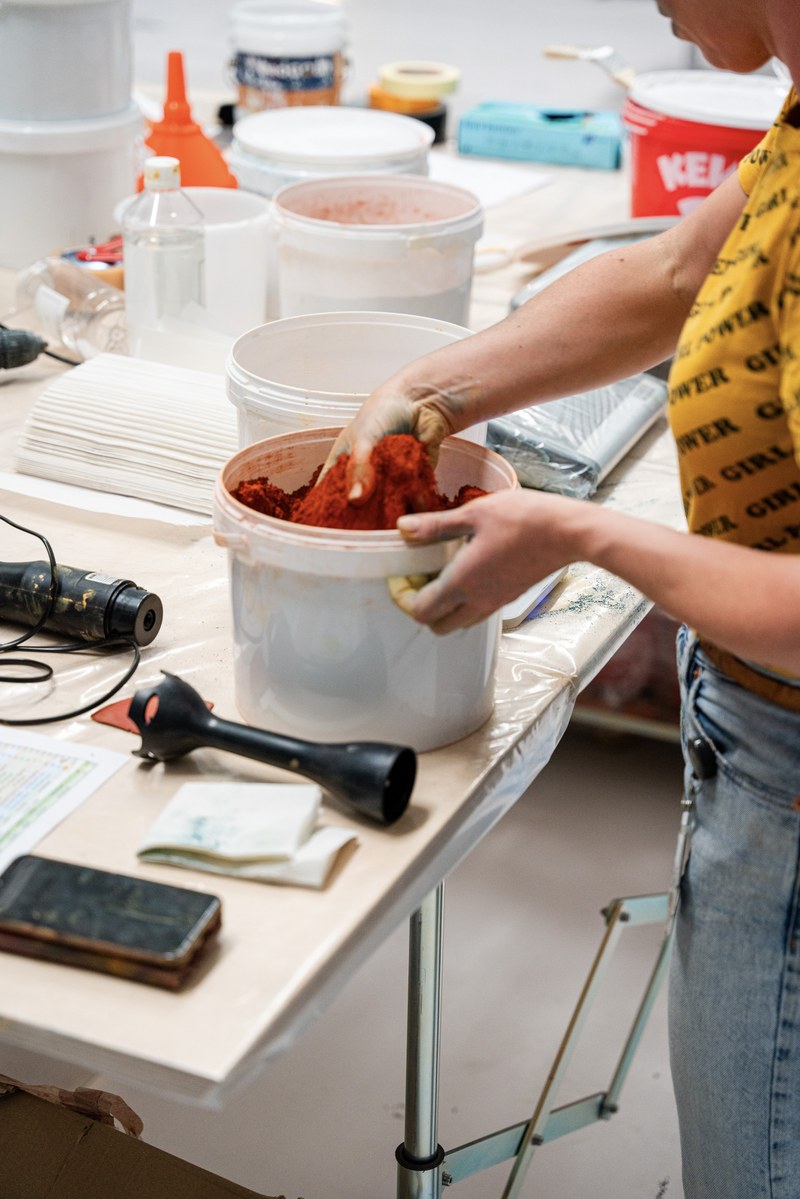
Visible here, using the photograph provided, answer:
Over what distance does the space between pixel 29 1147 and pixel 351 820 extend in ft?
1.84

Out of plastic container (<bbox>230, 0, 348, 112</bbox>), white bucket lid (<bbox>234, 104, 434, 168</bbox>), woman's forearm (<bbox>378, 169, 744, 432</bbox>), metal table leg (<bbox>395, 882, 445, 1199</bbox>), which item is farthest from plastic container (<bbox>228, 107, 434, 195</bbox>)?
metal table leg (<bbox>395, 882, 445, 1199</bbox>)

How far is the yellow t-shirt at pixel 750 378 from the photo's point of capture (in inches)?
31.7

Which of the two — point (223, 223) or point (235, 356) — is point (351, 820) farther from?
point (223, 223)

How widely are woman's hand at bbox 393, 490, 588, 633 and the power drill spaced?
0.33 meters

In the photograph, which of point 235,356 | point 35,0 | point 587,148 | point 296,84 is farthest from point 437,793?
point 587,148

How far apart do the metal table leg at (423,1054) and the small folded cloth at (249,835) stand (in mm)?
286

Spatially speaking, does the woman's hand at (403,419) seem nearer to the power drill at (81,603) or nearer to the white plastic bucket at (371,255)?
the power drill at (81,603)

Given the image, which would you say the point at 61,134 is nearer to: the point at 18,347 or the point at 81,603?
the point at 18,347

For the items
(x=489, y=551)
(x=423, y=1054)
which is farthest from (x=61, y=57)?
(x=423, y=1054)

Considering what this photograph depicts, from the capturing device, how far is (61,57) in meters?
1.97

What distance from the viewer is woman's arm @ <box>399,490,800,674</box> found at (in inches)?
31.0

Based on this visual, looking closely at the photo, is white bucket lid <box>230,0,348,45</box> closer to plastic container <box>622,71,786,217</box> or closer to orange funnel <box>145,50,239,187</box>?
orange funnel <box>145,50,239,187</box>

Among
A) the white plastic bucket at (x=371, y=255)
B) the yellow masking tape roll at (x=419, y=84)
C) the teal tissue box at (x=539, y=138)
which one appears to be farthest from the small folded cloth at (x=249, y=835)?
the yellow masking tape roll at (x=419, y=84)

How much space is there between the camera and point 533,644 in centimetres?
120
